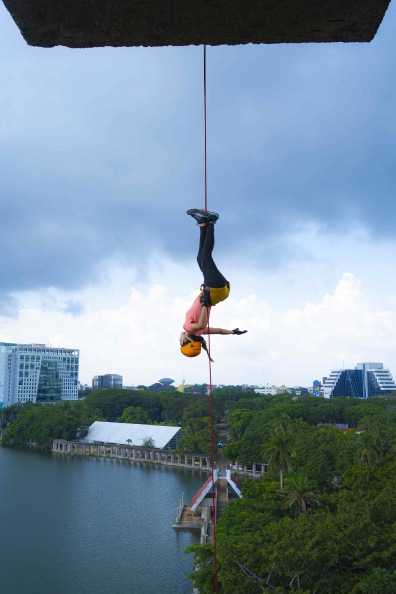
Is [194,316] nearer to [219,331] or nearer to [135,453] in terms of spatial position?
[219,331]

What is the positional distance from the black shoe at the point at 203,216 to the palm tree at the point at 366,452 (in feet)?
91.4

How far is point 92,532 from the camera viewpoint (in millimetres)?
31156

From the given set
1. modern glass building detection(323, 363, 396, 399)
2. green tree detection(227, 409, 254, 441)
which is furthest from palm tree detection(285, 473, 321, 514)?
modern glass building detection(323, 363, 396, 399)

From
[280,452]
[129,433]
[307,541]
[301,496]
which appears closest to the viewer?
[307,541]

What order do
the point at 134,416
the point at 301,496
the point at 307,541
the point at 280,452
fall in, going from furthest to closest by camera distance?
the point at 134,416, the point at 280,452, the point at 301,496, the point at 307,541

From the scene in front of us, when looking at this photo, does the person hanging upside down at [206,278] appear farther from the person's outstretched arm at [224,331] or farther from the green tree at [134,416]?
the green tree at [134,416]

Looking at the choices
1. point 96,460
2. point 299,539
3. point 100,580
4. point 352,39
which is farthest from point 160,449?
point 352,39

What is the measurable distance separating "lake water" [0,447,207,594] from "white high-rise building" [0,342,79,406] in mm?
70092

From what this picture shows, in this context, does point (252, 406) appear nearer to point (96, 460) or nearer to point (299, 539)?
point (96, 460)

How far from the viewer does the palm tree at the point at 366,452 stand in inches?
1177

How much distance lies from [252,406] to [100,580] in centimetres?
5809

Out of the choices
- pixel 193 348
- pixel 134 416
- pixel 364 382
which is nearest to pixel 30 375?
pixel 134 416

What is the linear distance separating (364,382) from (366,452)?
4207 inches

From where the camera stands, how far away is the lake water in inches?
949
